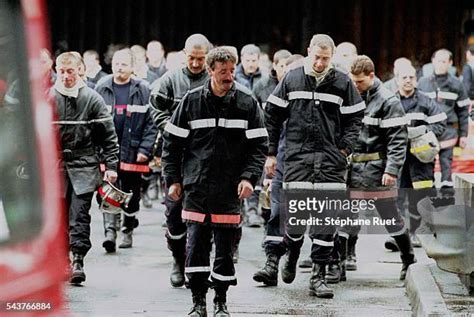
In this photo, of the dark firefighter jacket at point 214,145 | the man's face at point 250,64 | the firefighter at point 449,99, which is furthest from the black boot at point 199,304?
the man's face at point 250,64

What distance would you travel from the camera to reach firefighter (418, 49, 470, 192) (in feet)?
46.4

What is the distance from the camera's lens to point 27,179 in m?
4.33

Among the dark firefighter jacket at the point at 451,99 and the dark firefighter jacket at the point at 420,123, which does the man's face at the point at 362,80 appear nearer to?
the dark firefighter jacket at the point at 420,123

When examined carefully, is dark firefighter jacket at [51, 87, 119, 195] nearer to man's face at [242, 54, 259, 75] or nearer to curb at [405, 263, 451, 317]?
curb at [405, 263, 451, 317]

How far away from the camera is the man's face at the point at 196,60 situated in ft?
31.8

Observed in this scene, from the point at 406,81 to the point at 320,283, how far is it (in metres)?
3.07

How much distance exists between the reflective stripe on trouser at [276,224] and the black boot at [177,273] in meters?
0.69

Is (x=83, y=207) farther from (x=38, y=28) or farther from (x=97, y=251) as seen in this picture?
(x=38, y=28)

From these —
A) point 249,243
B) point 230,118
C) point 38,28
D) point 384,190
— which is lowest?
point 249,243

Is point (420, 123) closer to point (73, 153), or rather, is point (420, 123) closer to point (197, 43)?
point (197, 43)

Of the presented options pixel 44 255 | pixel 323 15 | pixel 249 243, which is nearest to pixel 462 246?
pixel 249 243

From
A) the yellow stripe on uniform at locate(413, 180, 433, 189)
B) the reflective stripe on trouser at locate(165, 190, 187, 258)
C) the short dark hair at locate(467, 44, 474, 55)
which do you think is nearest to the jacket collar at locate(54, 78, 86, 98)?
the reflective stripe on trouser at locate(165, 190, 187, 258)

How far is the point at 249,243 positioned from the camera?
12555 millimetres

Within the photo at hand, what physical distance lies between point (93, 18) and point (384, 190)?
31.0 ft
